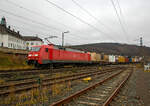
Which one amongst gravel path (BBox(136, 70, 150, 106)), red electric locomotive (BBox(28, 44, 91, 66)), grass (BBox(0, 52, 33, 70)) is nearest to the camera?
gravel path (BBox(136, 70, 150, 106))

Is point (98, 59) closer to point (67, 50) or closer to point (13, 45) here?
point (67, 50)

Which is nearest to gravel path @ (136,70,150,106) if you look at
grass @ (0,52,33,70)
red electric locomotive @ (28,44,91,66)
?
Result: red electric locomotive @ (28,44,91,66)

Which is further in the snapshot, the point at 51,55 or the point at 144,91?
the point at 51,55

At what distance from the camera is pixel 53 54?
18188 mm

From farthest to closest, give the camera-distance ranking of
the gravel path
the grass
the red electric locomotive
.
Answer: the grass < the red electric locomotive < the gravel path

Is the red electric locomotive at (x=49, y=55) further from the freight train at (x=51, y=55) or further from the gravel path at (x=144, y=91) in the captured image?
the gravel path at (x=144, y=91)

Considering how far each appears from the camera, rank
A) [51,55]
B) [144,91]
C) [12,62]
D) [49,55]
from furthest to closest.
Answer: [12,62] → [51,55] → [49,55] → [144,91]

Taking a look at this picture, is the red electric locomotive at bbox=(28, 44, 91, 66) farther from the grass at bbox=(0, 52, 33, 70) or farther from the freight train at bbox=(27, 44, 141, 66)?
the grass at bbox=(0, 52, 33, 70)

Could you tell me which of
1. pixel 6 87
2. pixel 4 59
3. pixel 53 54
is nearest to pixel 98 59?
pixel 53 54

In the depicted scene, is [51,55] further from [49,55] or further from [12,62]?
[12,62]

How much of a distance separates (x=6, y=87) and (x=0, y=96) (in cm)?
171

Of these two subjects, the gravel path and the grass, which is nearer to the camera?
the gravel path

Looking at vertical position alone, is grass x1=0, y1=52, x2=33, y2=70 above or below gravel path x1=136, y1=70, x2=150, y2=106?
above

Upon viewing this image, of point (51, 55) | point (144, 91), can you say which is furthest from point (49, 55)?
point (144, 91)
